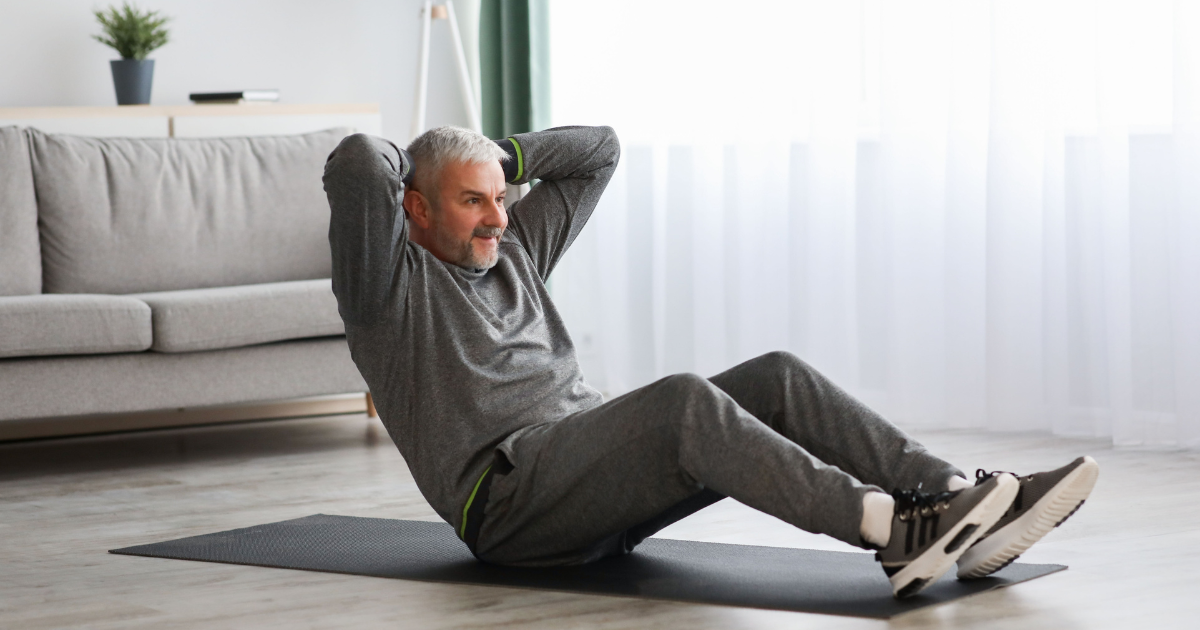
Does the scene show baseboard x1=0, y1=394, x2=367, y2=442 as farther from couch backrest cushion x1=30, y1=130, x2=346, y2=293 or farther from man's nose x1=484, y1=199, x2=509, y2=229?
man's nose x1=484, y1=199, x2=509, y2=229

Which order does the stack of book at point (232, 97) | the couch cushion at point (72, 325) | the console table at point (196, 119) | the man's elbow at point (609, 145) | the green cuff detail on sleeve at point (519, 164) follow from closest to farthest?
the green cuff detail on sleeve at point (519, 164) < the man's elbow at point (609, 145) < the couch cushion at point (72, 325) < the console table at point (196, 119) < the stack of book at point (232, 97)

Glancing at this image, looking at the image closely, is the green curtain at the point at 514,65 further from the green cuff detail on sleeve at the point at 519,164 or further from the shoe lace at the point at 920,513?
the shoe lace at the point at 920,513

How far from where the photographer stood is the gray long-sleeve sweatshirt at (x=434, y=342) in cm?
191

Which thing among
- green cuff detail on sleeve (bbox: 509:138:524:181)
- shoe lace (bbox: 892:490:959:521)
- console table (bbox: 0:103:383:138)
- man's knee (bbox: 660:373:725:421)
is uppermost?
console table (bbox: 0:103:383:138)

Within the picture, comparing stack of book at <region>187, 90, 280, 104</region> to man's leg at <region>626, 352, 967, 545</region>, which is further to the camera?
stack of book at <region>187, 90, 280, 104</region>

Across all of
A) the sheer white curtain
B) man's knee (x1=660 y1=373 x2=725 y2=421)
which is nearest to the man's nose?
man's knee (x1=660 y1=373 x2=725 y2=421)

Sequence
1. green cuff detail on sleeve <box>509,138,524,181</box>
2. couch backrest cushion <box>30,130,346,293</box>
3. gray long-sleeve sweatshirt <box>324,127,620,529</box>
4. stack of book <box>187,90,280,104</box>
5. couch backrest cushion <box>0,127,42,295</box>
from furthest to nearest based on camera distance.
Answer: stack of book <box>187,90,280,104</box> → couch backrest cushion <box>30,130,346,293</box> → couch backrest cushion <box>0,127,42,295</box> → green cuff detail on sleeve <box>509,138,524,181</box> → gray long-sleeve sweatshirt <box>324,127,620,529</box>

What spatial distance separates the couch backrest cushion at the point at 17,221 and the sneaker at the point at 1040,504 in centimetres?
288

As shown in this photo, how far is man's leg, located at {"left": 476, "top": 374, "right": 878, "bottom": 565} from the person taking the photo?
5.49 feet

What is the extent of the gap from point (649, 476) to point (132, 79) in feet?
10.3

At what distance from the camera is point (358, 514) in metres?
2.68

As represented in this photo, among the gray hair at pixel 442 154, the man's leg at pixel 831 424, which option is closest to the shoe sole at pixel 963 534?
the man's leg at pixel 831 424

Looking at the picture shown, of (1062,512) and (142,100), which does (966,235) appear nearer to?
(1062,512)

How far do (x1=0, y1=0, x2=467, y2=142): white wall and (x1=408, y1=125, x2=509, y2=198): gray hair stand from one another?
288 cm
